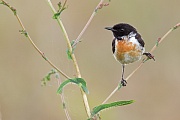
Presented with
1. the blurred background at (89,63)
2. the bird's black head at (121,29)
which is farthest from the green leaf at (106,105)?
the blurred background at (89,63)

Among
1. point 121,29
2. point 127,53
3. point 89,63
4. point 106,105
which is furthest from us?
point 89,63

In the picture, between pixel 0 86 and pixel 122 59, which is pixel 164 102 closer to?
pixel 0 86

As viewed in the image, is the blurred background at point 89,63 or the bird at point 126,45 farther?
the blurred background at point 89,63

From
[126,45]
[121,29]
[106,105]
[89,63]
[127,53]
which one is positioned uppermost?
[89,63]

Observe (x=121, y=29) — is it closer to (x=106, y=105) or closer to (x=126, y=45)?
(x=126, y=45)

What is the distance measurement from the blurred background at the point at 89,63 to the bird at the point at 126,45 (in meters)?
1.85

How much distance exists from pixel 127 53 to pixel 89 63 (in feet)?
10.2

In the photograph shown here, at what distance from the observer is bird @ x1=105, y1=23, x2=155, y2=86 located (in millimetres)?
4156

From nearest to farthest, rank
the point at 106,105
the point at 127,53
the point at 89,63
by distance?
the point at 106,105
the point at 127,53
the point at 89,63

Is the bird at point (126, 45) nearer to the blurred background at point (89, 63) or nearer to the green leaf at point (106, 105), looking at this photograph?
the green leaf at point (106, 105)

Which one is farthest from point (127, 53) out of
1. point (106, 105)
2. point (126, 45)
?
point (106, 105)

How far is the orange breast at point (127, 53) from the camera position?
13.6 feet

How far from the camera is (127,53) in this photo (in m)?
4.18

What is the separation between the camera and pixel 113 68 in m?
7.39
